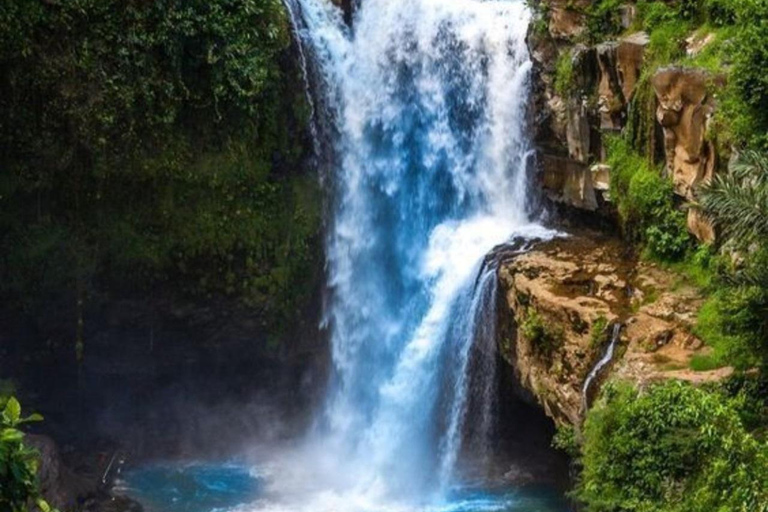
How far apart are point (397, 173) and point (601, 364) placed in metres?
6.80

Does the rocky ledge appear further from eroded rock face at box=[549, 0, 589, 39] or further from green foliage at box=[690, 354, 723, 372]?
eroded rock face at box=[549, 0, 589, 39]

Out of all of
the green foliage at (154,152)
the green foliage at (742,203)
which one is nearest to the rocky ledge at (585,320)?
the green foliage at (742,203)

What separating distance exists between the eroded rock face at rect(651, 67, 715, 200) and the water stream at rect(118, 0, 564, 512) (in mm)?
3064

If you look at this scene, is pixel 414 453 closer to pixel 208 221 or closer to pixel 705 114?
pixel 208 221

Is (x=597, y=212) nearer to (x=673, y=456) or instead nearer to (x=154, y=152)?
(x=673, y=456)

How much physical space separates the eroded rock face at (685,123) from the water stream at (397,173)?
3064 mm

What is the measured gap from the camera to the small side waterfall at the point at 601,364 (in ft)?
47.8

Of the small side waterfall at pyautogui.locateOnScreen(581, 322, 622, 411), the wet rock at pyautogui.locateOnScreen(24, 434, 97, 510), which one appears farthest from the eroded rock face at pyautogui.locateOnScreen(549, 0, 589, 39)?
the wet rock at pyautogui.locateOnScreen(24, 434, 97, 510)

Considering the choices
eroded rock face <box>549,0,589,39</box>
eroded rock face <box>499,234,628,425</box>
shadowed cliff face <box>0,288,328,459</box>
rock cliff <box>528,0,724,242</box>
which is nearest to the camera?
eroded rock face <box>499,234,628,425</box>

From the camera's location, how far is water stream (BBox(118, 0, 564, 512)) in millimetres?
19047

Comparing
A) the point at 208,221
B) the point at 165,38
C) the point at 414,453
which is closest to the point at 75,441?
the point at 208,221

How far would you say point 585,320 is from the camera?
15148 mm

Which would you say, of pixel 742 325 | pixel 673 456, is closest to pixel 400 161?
pixel 742 325

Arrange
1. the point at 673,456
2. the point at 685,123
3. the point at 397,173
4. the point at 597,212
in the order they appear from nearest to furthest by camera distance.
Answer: the point at 673,456 < the point at 685,123 < the point at 597,212 < the point at 397,173
